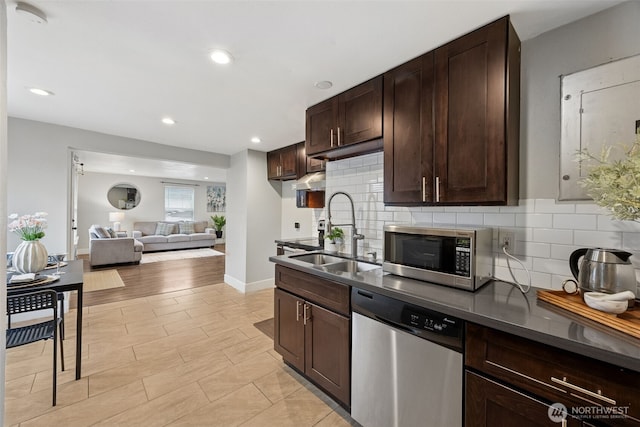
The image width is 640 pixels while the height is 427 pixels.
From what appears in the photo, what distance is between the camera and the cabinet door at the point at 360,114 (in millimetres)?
1953

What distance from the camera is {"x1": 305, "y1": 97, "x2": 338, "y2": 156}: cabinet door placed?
226 centimetres

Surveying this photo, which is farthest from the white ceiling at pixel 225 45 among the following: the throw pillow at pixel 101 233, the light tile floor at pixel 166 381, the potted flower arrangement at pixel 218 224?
the potted flower arrangement at pixel 218 224

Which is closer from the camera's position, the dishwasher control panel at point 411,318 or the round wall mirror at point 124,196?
the dishwasher control panel at point 411,318

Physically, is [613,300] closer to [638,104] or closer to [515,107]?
[638,104]

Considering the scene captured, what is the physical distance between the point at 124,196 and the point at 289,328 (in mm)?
8952

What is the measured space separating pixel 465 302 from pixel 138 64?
2.58 metres

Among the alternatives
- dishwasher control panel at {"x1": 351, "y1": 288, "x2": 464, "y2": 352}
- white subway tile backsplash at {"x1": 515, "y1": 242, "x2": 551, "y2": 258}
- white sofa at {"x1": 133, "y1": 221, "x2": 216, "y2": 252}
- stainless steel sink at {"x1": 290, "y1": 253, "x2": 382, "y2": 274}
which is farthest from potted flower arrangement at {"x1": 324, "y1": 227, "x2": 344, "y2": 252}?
white sofa at {"x1": 133, "y1": 221, "x2": 216, "y2": 252}

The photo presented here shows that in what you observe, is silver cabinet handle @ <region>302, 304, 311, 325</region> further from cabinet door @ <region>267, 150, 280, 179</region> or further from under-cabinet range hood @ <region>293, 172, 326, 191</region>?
cabinet door @ <region>267, 150, 280, 179</region>

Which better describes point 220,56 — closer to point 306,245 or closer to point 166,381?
point 306,245

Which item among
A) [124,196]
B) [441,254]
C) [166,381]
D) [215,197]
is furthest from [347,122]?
[215,197]

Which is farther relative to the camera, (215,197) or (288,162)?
(215,197)

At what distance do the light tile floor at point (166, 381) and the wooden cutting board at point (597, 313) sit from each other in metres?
1.41

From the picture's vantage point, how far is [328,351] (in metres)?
1.77

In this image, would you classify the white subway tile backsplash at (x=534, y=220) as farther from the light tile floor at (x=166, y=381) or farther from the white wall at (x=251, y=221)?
the white wall at (x=251, y=221)
